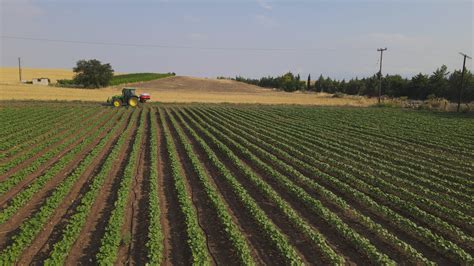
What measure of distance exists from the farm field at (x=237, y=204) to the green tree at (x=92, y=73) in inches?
2152

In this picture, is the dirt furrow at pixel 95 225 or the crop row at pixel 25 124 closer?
the dirt furrow at pixel 95 225

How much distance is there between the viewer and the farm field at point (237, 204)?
7.20m

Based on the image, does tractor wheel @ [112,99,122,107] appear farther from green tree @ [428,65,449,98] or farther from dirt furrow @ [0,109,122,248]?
green tree @ [428,65,449,98]

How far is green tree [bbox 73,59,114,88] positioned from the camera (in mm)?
68750

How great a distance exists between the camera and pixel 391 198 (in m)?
10.3

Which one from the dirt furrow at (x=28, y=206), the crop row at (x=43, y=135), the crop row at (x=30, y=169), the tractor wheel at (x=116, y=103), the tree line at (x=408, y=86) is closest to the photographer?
the dirt furrow at (x=28, y=206)

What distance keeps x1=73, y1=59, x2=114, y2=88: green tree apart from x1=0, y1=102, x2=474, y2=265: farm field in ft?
179

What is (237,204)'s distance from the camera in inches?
394

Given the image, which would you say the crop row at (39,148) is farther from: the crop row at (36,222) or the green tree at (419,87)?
the green tree at (419,87)

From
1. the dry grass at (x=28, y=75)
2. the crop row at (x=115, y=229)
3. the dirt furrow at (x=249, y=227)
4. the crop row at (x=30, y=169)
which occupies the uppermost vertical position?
the dry grass at (x=28, y=75)

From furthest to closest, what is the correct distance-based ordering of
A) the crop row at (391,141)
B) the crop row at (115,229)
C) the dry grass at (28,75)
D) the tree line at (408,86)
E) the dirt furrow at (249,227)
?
the dry grass at (28,75) → the tree line at (408,86) → the crop row at (391,141) → the dirt furrow at (249,227) → the crop row at (115,229)

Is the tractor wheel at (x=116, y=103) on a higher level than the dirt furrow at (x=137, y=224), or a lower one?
higher

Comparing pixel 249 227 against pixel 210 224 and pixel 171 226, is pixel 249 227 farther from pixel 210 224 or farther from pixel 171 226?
pixel 171 226

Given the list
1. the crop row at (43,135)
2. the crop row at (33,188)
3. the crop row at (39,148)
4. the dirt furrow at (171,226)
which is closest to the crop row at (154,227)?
the dirt furrow at (171,226)
